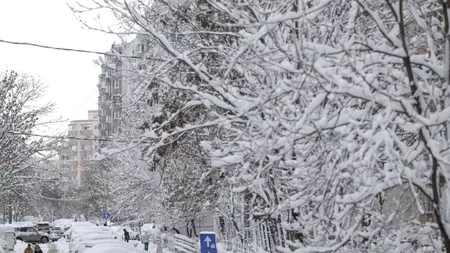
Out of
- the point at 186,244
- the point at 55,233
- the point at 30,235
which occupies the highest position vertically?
the point at 55,233

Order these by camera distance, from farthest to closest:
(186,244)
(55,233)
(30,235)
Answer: (55,233) → (30,235) → (186,244)

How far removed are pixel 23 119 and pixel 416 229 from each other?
36887 mm

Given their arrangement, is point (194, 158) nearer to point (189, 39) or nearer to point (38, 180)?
point (189, 39)

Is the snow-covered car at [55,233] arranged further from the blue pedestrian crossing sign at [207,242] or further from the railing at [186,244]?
the blue pedestrian crossing sign at [207,242]

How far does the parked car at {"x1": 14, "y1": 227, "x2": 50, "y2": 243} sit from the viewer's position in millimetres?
57875

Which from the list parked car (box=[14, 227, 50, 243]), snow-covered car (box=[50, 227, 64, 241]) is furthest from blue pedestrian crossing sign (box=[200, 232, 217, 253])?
snow-covered car (box=[50, 227, 64, 241])

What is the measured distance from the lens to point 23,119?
138ft

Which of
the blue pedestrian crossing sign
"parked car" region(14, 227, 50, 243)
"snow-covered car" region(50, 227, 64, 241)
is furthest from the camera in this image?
"snow-covered car" region(50, 227, 64, 241)

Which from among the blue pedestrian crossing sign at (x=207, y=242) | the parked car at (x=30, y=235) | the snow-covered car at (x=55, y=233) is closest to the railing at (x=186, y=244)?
the blue pedestrian crossing sign at (x=207, y=242)

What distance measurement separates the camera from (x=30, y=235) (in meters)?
58.4

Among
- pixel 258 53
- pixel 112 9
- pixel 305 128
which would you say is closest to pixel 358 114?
pixel 305 128

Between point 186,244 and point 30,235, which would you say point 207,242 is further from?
point 30,235

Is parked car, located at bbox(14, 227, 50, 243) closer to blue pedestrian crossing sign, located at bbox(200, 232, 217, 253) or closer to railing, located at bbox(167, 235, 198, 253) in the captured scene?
railing, located at bbox(167, 235, 198, 253)

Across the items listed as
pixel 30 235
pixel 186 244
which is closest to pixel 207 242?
pixel 186 244
